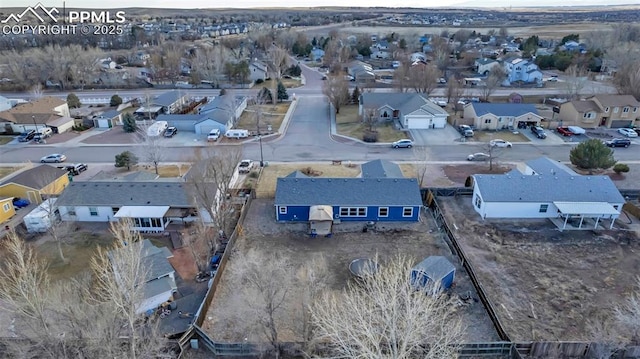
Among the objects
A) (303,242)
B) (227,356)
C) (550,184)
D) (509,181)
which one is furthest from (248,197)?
(550,184)

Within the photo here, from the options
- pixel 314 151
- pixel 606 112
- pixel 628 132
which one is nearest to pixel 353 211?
pixel 314 151

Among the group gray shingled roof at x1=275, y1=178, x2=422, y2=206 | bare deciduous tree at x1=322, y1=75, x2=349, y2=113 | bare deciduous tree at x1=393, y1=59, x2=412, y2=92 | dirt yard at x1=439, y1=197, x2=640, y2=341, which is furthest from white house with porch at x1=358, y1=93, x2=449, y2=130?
gray shingled roof at x1=275, y1=178, x2=422, y2=206

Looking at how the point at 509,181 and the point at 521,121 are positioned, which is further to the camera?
the point at 521,121

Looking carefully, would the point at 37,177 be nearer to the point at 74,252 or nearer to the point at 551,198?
the point at 74,252

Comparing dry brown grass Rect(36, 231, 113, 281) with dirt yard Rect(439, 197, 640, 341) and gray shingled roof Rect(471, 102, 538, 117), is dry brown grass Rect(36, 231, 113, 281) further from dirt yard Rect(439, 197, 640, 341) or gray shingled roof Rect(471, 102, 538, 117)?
gray shingled roof Rect(471, 102, 538, 117)

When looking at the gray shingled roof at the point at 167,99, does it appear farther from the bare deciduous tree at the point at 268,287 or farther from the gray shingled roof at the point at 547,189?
the gray shingled roof at the point at 547,189

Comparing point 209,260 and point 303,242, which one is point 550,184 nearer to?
point 303,242
